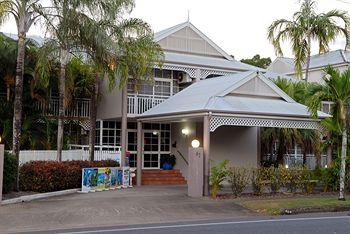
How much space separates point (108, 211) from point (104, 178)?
5.96 metres

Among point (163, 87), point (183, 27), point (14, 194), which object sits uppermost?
point (183, 27)

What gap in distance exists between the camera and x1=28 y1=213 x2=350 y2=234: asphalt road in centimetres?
1114

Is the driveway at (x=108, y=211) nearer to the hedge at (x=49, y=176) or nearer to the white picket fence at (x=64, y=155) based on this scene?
the hedge at (x=49, y=176)

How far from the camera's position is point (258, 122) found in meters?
19.5

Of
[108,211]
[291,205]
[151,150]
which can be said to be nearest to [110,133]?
[151,150]

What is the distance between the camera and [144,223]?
12.8 meters

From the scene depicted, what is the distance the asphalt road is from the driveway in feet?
3.14

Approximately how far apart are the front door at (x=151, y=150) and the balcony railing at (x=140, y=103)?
7.06 feet

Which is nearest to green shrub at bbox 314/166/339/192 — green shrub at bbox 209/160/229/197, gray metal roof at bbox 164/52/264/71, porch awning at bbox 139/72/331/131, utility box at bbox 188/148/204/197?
porch awning at bbox 139/72/331/131

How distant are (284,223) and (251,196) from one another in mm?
5763

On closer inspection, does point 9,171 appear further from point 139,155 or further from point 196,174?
point 139,155

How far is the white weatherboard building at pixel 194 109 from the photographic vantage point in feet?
64.4

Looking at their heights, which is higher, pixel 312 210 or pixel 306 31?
pixel 306 31

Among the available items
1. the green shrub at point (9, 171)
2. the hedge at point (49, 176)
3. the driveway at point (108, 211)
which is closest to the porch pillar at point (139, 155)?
the hedge at point (49, 176)
